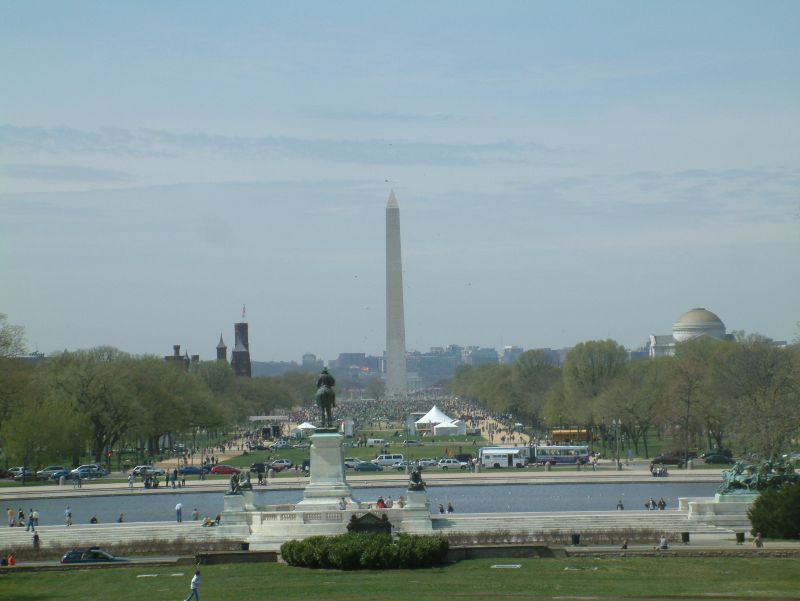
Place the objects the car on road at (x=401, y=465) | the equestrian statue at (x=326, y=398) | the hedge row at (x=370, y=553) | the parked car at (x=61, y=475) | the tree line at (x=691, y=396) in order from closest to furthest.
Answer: the hedge row at (x=370, y=553) < the equestrian statue at (x=326, y=398) < the tree line at (x=691, y=396) < the parked car at (x=61, y=475) < the car on road at (x=401, y=465)

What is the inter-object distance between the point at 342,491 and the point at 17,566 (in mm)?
11853

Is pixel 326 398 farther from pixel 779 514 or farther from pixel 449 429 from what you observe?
pixel 449 429

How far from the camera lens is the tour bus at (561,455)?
10306 cm

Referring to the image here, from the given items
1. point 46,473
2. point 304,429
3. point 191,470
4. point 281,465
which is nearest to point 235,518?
point 191,470

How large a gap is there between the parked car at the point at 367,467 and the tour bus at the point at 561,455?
1171 cm

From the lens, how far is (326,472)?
5325 centimetres

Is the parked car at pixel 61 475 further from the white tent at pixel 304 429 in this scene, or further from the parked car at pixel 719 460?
the white tent at pixel 304 429

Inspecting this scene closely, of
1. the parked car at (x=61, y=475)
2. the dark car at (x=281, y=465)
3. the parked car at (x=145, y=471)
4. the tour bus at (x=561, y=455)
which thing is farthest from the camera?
the tour bus at (x=561, y=455)

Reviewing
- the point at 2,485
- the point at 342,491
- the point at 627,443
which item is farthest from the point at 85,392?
the point at 342,491

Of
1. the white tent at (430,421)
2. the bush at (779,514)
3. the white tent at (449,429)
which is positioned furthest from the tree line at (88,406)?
the bush at (779,514)

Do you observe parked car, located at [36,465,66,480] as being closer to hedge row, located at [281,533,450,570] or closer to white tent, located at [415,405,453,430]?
hedge row, located at [281,533,450,570]

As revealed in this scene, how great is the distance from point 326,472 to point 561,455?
5329 cm

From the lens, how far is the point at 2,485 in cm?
9100

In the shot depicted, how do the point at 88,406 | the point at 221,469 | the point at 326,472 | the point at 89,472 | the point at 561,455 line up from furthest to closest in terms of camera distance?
the point at 88,406
the point at 561,455
the point at 221,469
the point at 89,472
the point at 326,472
